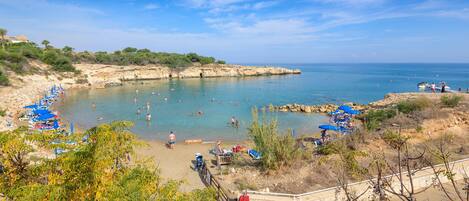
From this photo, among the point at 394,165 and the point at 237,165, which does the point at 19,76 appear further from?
the point at 394,165

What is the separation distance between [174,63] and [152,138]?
59.1 meters

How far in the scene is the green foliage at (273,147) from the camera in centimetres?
1212

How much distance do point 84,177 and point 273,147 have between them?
8.13 metres

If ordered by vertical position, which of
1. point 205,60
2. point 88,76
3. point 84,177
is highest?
point 205,60

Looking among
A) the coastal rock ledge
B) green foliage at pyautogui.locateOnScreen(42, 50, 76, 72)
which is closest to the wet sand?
the coastal rock ledge

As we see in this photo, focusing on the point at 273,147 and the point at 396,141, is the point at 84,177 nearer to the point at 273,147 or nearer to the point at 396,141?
the point at 396,141

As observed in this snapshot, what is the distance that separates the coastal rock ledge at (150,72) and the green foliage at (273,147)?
4752 centimetres

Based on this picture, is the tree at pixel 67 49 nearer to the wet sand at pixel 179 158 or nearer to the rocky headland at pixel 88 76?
the rocky headland at pixel 88 76

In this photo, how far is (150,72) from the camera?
71.6 metres

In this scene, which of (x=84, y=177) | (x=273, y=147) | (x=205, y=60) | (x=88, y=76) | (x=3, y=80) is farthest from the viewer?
(x=205, y=60)

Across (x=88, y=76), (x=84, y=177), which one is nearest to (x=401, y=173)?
(x=84, y=177)

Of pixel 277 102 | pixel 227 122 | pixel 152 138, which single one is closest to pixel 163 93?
pixel 277 102

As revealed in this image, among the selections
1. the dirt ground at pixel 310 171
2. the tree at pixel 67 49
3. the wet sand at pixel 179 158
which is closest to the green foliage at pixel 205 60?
the tree at pixel 67 49

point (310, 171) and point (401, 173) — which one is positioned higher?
point (401, 173)
